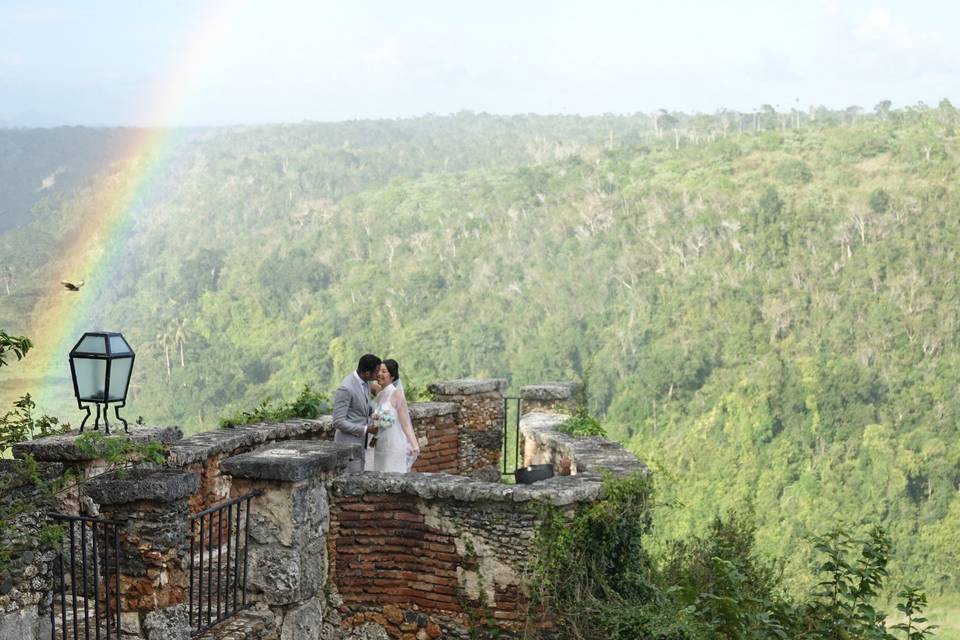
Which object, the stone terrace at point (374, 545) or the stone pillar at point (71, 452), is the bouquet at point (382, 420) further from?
the stone pillar at point (71, 452)

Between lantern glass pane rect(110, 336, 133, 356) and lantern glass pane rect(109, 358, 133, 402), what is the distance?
0.09 ft

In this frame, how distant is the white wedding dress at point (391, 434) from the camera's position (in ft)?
27.3

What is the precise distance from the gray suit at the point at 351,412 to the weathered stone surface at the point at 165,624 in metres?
2.70

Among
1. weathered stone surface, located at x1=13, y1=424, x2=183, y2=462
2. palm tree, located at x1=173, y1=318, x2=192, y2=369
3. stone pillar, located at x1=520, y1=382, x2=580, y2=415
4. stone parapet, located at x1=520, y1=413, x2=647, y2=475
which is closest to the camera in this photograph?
weathered stone surface, located at x1=13, y1=424, x2=183, y2=462

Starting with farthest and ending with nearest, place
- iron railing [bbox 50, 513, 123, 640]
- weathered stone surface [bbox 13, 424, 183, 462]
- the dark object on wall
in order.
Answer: the dark object on wall, weathered stone surface [bbox 13, 424, 183, 462], iron railing [bbox 50, 513, 123, 640]

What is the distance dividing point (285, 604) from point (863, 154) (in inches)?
2463

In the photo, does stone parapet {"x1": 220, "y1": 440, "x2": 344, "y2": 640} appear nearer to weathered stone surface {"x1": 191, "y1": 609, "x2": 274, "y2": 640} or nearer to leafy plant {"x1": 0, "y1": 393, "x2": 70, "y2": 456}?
weathered stone surface {"x1": 191, "y1": 609, "x2": 274, "y2": 640}

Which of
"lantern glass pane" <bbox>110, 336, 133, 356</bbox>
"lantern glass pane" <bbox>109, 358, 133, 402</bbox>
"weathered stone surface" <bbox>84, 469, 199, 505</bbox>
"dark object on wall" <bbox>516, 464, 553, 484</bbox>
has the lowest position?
"dark object on wall" <bbox>516, 464, 553, 484</bbox>

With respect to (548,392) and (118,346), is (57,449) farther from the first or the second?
(548,392)

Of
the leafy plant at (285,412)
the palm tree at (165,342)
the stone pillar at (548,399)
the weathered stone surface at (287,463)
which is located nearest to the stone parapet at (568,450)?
the stone pillar at (548,399)

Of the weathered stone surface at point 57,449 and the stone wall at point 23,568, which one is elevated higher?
the weathered stone surface at point 57,449

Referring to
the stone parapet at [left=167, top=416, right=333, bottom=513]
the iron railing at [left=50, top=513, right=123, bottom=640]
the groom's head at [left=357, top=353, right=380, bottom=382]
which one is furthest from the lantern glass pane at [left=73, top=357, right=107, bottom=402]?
the groom's head at [left=357, top=353, right=380, bottom=382]

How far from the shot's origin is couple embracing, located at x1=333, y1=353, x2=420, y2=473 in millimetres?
8297

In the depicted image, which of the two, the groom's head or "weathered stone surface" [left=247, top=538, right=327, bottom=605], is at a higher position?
the groom's head
